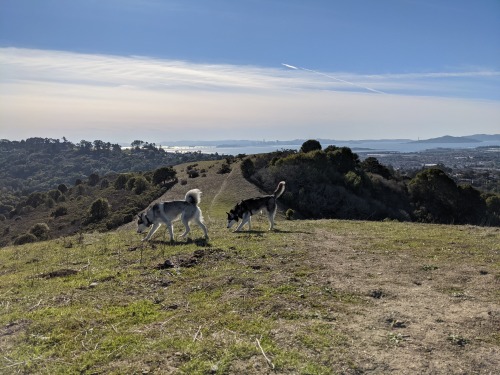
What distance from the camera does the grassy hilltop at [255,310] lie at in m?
6.27

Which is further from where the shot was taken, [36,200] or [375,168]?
[36,200]

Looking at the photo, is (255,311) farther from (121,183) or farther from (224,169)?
(121,183)

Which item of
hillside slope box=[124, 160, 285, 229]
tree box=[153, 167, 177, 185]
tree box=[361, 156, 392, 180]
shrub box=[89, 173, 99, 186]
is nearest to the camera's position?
hillside slope box=[124, 160, 285, 229]

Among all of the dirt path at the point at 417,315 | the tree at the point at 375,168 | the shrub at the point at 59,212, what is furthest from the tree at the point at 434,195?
the shrub at the point at 59,212

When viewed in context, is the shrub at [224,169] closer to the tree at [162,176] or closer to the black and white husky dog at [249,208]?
the tree at [162,176]

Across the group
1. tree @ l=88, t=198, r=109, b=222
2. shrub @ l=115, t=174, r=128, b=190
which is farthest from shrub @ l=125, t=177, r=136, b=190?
A: tree @ l=88, t=198, r=109, b=222

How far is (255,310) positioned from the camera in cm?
823

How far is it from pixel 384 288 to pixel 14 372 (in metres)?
7.49

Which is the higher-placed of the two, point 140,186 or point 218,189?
point 218,189

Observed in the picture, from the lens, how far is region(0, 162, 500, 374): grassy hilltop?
6.27m

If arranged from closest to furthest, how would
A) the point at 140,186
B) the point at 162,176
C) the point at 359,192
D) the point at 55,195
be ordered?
1. the point at 359,192
2. the point at 140,186
3. the point at 162,176
4. the point at 55,195

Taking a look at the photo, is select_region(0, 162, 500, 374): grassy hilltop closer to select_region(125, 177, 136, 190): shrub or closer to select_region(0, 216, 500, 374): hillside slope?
select_region(0, 216, 500, 374): hillside slope

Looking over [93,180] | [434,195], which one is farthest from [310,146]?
[93,180]

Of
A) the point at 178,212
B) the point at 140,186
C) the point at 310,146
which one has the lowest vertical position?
the point at 140,186
